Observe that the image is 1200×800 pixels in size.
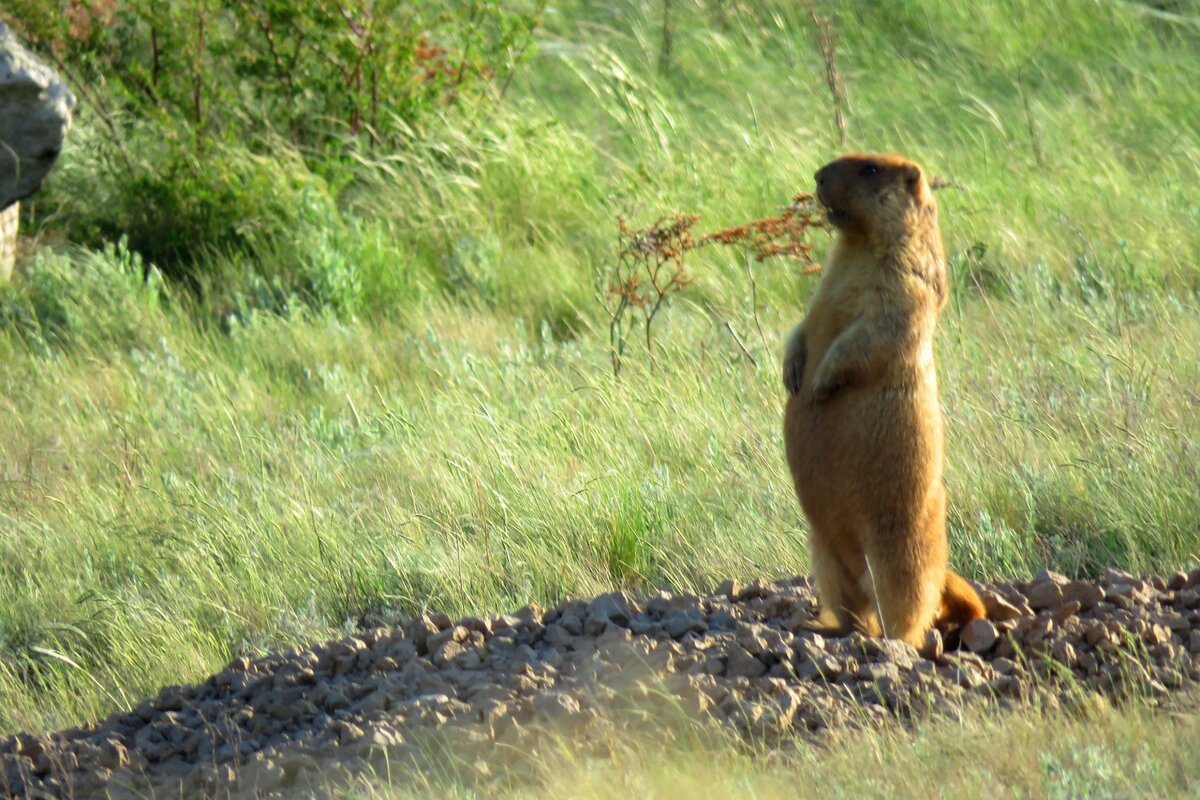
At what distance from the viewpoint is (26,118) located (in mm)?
8344

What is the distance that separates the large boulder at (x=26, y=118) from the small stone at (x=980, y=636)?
6.44 meters

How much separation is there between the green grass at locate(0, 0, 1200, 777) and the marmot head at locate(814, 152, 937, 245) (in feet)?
4.09

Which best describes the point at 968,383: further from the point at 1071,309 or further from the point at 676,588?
the point at 676,588

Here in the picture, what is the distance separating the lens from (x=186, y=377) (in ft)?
25.2

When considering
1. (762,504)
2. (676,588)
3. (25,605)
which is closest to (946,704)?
(676,588)

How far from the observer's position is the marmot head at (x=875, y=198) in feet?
12.4

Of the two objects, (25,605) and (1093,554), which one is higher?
(1093,554)

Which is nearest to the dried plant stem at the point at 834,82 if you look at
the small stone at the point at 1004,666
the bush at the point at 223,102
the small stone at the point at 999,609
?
the bush at the point at 223,102

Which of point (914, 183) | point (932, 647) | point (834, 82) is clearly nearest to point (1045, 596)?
point (932, 647)

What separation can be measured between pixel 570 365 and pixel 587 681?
3.73m

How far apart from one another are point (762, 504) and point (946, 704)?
1829 millimetres

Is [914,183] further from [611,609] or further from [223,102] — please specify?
[223,102]

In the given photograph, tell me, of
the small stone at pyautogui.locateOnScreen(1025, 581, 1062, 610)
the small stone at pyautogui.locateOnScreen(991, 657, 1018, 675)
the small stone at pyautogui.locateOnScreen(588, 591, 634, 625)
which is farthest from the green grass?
the small stone at pyautogui.locateOnScreen(991, 657, 1018, 675)

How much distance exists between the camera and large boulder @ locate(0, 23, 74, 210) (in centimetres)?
820
